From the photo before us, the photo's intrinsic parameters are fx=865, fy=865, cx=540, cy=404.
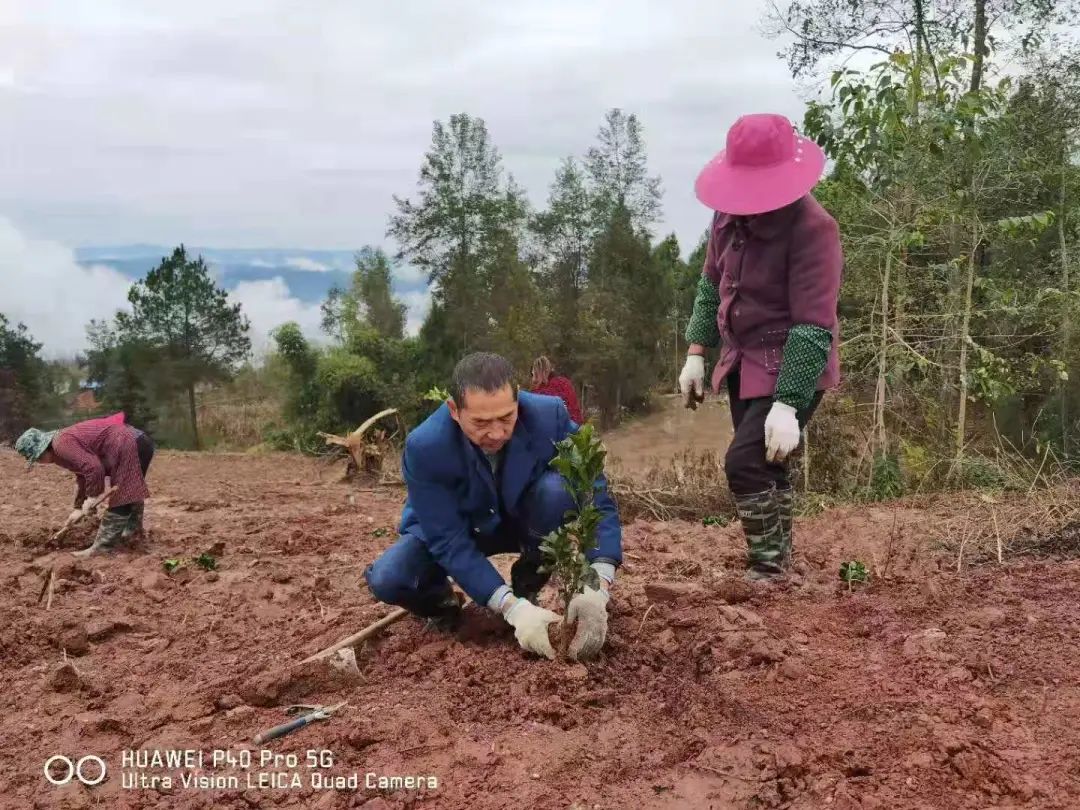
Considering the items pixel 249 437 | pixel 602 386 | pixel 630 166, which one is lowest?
pixel 249 437

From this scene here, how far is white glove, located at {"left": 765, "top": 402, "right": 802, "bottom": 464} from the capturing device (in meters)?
2.77

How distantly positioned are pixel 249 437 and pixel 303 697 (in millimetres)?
16894

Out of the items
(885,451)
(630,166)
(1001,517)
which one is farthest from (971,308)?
(630,166)

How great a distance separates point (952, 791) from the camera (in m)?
1.65

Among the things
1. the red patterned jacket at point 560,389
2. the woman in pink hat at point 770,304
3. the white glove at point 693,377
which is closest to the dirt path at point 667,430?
the red patterned jacket at point 560,389

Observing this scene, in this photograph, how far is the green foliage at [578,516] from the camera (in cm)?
221

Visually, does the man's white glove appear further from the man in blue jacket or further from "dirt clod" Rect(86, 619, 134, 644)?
"dirt clod" Rect(86, 619, 134, 644)

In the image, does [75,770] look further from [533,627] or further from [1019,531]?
[1019,531]

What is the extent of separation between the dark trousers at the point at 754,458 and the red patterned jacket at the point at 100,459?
12.7 ft

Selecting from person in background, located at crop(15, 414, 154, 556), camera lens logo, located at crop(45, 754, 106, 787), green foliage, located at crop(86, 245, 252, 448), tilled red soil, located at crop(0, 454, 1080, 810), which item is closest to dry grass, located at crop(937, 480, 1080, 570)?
tilled red soil, located at crop(0, 454, 1080, 810)

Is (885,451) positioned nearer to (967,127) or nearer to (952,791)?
(967,127)

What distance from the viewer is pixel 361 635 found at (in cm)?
269

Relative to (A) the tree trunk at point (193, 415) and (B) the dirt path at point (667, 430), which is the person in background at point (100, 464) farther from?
(A) the tree trunk at point (193, 415)

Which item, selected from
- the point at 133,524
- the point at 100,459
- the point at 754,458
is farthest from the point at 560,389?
the point at 754,458
